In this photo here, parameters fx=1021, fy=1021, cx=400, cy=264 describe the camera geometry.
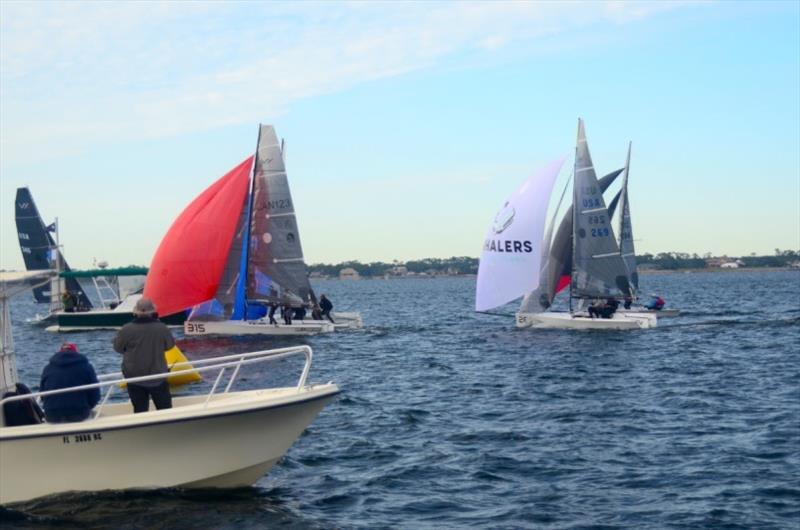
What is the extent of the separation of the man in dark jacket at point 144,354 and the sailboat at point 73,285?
2922 centimetres

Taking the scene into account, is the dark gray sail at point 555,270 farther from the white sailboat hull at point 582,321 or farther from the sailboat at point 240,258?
the sailboat at point 240,258

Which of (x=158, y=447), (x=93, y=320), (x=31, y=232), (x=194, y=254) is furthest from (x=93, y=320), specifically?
(x=158, y=447)

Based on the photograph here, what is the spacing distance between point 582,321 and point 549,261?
3851 mm

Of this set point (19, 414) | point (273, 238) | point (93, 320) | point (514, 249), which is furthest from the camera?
point (93, 320)

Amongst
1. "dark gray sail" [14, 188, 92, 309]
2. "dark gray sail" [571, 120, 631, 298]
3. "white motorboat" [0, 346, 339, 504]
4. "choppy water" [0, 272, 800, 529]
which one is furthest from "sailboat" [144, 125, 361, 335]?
"white motorboat" [0, 346, 339, 504]

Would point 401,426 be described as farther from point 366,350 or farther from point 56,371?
point 366,350

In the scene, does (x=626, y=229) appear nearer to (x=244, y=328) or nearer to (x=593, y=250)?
(x=593, y=250)

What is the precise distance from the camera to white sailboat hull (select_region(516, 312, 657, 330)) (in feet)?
131

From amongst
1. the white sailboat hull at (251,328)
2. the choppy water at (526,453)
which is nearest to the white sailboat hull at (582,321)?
the white sailboat hull at (251,328)

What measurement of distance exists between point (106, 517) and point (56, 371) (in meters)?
1.83

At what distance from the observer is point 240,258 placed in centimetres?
4266

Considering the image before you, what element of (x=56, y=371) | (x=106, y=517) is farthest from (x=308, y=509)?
(x=56, y=371)

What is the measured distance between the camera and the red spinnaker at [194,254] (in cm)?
3953

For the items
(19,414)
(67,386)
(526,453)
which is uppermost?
(67,386)
